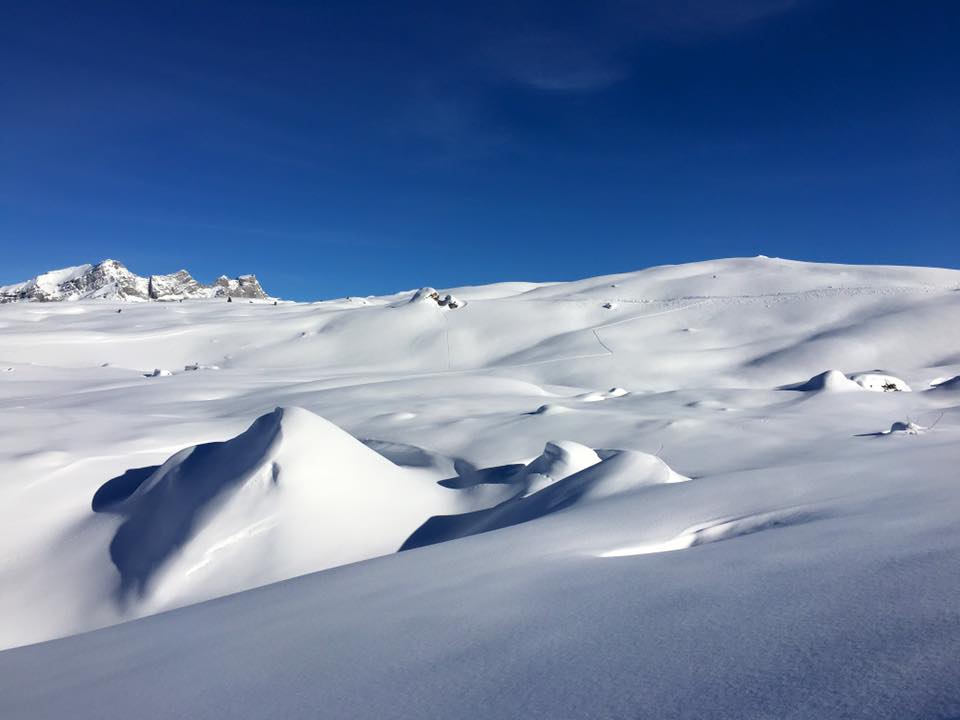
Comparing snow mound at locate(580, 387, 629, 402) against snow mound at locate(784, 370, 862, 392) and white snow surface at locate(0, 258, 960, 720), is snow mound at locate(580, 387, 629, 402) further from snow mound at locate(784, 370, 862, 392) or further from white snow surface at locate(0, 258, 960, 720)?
snow mound at locate(784, 370, 862, 392)

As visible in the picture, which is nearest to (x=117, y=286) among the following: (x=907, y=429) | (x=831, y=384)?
(x=831, y=384)

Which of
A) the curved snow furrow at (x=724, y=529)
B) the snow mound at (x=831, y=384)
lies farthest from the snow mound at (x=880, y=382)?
the curved snow furrow at (x=724, y=529)

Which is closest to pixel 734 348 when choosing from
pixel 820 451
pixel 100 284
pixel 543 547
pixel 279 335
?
pixel 820 451

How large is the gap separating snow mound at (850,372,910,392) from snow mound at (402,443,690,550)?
6954mm

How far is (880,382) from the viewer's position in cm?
1055

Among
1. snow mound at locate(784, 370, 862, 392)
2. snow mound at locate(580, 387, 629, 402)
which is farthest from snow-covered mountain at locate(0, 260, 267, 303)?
snow mound at locate(784, 370, 862, 392)

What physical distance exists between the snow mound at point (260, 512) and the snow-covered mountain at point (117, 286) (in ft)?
174

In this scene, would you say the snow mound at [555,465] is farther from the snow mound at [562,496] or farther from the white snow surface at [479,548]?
the snow mound at [562,496]

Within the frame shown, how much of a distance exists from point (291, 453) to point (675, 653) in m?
3.92

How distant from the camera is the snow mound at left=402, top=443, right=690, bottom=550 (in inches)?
184

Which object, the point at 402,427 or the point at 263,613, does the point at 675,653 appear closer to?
the point at 263,613

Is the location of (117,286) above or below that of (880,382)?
above

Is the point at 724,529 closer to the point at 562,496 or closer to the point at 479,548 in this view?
the point at 479,548

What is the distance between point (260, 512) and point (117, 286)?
6640 centimetres
